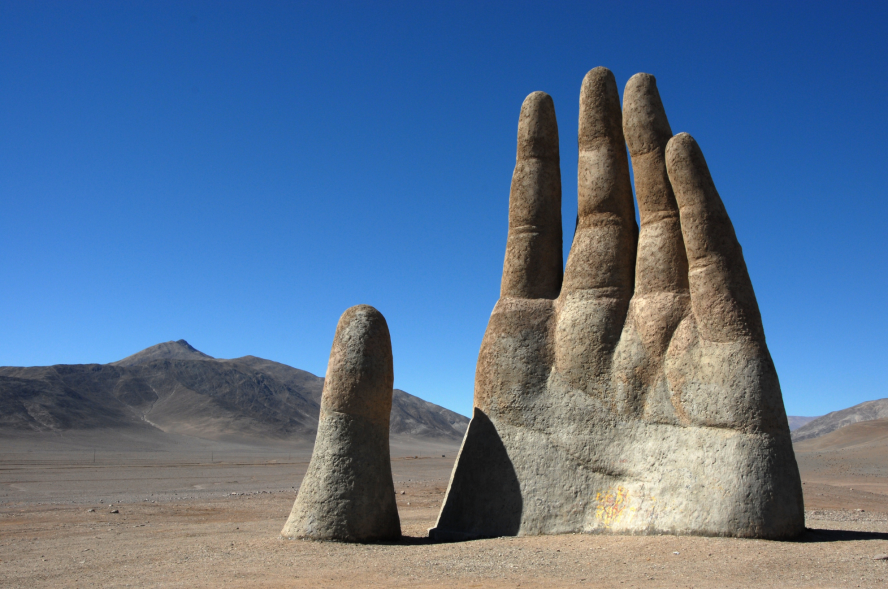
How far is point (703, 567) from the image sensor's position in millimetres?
8188

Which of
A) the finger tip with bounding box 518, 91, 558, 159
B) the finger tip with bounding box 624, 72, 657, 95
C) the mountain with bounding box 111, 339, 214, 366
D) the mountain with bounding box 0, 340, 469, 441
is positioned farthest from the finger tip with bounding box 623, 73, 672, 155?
the mountain with bounding box 111, 339, 214, 366

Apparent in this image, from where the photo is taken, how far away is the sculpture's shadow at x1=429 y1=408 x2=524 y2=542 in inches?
442

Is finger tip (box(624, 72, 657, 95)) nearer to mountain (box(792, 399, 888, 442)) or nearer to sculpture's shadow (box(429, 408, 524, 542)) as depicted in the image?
sculpture's shadow (box(429, 408, 524, 542))

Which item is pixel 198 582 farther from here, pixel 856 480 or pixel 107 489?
pixel 856 480

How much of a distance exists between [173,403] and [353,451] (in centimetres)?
8368

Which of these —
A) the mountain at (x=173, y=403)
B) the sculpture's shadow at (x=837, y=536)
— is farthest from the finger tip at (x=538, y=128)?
the mountain at (x=173, y=403)

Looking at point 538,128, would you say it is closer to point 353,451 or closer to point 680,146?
point 680,146

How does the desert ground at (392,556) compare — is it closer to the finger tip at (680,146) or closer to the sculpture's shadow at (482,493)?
the sculpture's shadow at (482,493)

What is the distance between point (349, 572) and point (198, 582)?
177 cm

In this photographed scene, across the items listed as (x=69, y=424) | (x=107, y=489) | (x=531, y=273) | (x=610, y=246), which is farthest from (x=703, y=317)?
(x=69, y=424)

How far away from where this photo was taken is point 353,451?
10898 millimetres

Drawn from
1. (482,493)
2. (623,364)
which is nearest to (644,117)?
(623,364)

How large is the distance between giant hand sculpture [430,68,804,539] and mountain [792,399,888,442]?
388 feet

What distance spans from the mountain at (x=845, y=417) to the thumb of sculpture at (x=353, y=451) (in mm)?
120155
